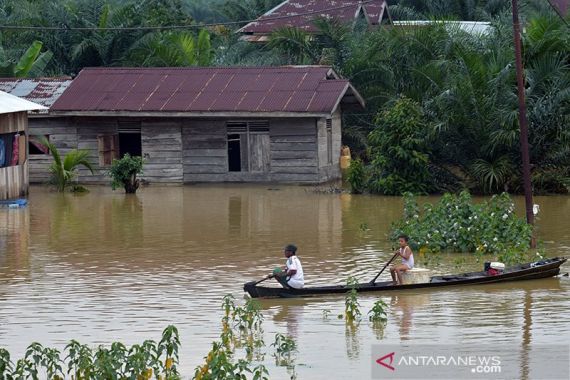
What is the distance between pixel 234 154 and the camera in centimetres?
3397

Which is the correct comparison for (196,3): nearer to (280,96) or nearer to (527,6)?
(527,6)

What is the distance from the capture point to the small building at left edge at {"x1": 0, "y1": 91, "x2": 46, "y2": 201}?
30047mm

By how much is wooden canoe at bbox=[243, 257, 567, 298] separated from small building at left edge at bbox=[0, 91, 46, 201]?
13.4 m

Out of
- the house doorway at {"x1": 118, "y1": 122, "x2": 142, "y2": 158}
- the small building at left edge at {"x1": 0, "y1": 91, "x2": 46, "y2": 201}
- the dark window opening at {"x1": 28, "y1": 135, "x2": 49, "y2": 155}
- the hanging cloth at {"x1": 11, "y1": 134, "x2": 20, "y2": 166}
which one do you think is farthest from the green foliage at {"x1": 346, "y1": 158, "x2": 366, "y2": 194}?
the dark window opening at {"x1": 28, "y1": 135, "x2": 49, "y2": 155}

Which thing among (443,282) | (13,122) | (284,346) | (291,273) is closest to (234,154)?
(13,122)

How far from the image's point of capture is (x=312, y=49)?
38156mm

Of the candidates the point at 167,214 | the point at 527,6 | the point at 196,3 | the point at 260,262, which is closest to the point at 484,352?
the point at 260,262

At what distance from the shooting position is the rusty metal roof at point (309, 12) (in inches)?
1889

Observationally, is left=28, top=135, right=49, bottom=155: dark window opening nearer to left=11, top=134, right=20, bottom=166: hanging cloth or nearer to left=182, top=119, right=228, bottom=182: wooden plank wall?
left=11, top=134, right=20, bottom=166: hanging cloth

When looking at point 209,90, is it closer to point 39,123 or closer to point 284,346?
point 39,123

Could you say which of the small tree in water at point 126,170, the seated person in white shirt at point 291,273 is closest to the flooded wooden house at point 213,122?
the small tree in water at point 126,170

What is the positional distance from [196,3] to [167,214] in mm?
54873

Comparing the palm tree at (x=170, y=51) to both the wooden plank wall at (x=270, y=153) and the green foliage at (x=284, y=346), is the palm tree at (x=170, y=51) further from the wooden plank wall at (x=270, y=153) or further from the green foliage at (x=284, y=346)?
the green foliage at (x=284, y=346)
